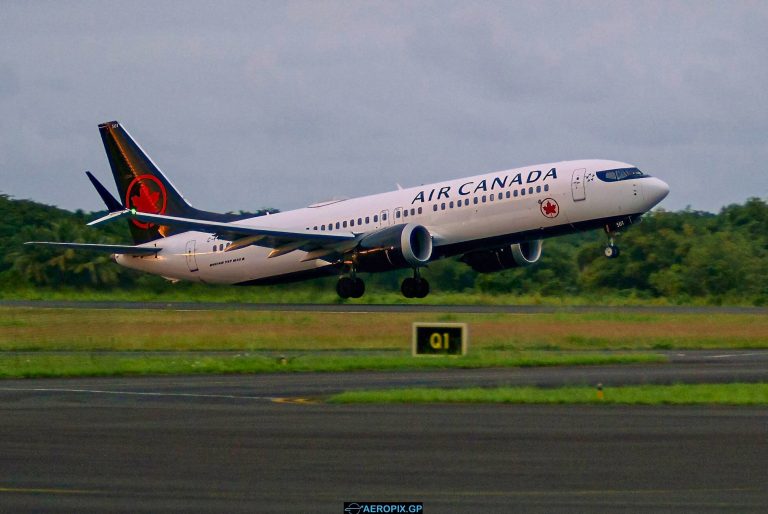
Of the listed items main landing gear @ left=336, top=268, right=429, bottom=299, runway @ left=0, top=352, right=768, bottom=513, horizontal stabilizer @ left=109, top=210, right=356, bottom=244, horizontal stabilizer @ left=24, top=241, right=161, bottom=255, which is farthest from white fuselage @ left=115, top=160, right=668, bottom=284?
runway @ left=0, top=352, right=768, bottom=513

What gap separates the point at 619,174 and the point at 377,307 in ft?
33.8

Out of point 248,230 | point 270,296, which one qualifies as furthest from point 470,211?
point 270,296

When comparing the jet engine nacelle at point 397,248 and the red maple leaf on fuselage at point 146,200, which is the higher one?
the red maple leaf on fuselage at point 146,200

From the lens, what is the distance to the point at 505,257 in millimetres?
46875

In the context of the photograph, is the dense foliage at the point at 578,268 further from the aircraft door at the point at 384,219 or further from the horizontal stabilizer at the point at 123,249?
the aircraft door at the point at 384,219

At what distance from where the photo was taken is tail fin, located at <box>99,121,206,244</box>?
52969mm

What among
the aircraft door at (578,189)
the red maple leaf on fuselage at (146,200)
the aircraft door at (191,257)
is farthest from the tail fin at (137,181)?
the aircraft door at (578,189)

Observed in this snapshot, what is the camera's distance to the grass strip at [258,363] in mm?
Result: 26361

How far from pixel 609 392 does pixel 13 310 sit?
98.6 feet

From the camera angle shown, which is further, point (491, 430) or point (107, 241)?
point (107, 241)

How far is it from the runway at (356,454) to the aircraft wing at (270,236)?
23037mm

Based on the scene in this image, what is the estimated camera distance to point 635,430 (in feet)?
53.5

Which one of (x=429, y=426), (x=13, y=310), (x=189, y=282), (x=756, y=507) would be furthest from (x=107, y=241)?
(x=756, y=507)

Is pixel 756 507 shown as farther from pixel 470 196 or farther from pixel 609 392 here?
pixel 470 196
